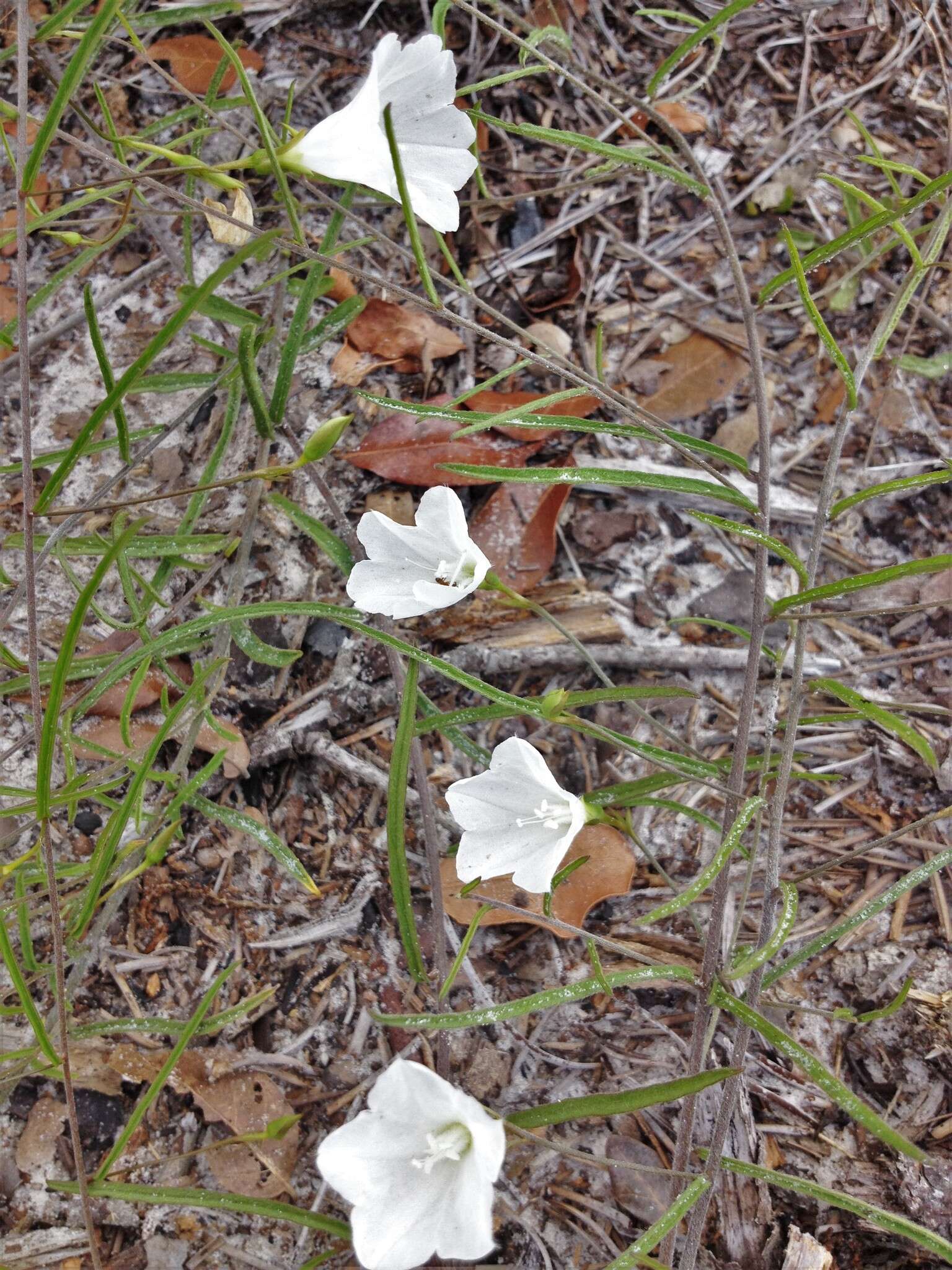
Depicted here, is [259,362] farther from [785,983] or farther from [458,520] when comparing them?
[785,983]

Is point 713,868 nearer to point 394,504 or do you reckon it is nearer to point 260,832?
point 260,832

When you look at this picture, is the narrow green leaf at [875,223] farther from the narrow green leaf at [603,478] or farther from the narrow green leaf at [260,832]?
the narrow green leaf at [260,832]

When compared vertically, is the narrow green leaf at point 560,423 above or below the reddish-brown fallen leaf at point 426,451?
above

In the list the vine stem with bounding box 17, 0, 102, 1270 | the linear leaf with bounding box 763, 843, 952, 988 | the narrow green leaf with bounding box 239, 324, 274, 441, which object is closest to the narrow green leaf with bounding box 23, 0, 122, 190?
the vine stem with bounding box 17, 0, 102, 1270

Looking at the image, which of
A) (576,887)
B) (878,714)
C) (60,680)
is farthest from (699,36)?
(576,887)

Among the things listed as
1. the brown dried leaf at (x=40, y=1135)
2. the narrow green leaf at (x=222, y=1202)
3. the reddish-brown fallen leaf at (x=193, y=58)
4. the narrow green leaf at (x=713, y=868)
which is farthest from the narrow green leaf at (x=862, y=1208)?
the reddish-brown fallen leaf at (x=193, y=58)
